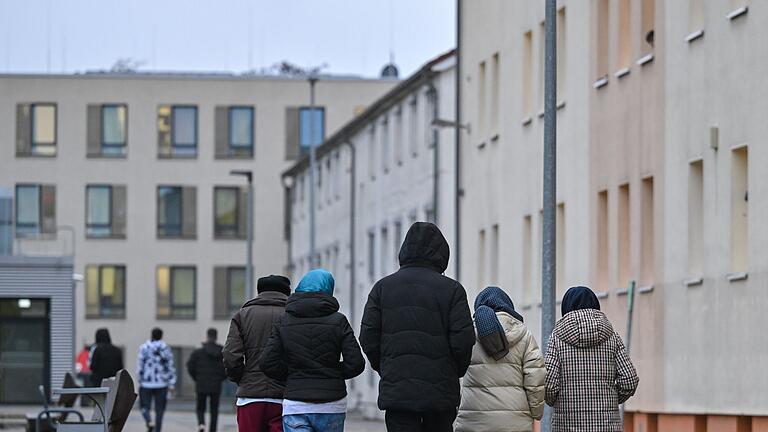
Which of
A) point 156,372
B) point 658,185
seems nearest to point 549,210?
point 658,185

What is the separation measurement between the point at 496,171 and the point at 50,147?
45.0 meters

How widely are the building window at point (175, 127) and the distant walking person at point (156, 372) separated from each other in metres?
55.1

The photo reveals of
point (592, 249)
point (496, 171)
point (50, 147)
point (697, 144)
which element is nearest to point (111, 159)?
point (50, 147)

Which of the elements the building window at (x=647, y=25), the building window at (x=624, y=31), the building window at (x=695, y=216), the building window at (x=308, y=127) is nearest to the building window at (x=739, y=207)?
the building window at (x=695, y=216)

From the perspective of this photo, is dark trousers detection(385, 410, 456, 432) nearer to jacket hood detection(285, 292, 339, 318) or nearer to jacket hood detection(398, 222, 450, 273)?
jacket hood detection(398, 222, 450, 273)

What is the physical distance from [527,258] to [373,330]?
90.2 ft

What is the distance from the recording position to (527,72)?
130 ft

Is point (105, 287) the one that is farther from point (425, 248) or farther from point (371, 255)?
point (425, 248)

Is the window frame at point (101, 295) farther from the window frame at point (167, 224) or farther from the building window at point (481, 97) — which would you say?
the building window at point (481, 97)

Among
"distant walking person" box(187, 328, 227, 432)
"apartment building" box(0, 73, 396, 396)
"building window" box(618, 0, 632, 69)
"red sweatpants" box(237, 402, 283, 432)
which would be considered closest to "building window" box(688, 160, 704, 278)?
"building window" box(618, 0, 632, 69)

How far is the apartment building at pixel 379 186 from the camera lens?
4834 centimetres

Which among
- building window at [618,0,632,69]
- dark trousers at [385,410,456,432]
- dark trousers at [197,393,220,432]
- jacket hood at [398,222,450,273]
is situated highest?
building window at [618,0,632,69]

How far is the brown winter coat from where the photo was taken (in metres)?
14.5

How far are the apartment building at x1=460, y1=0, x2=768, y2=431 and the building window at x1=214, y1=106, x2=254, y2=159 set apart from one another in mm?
43094
